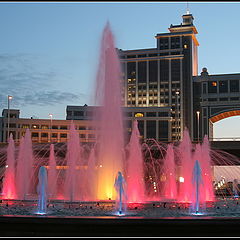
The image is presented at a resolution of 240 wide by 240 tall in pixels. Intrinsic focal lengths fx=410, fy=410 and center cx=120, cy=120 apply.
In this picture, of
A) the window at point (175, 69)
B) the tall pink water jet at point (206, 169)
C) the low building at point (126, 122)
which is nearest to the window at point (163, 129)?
the low building at point (126, 122)

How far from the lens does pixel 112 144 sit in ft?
80.1

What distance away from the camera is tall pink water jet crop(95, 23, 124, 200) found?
24.0m

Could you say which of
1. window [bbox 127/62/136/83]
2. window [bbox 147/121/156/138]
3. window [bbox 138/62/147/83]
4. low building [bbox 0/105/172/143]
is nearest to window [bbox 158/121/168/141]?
low building [bbox 0/105/172/143]

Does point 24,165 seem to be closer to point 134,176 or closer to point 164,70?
point 134,176

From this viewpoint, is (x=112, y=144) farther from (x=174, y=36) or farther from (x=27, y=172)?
(x=174, y=36)

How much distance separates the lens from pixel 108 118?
25.1m

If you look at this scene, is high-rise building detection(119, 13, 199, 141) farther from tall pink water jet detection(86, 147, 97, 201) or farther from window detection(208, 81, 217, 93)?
tall pink water jet detection(86, 147, 97, 201)

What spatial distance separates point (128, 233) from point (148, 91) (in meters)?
123

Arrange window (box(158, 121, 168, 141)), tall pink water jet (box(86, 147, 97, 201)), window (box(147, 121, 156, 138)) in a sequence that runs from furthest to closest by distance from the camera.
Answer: window (box(158, 121, 168, 141))
window (box(147, 121, 156, 138))
tall pink water jet (box(86, 147, 97, 201))

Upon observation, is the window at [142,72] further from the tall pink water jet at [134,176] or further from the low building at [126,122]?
the tall pink water jet at [134,176]

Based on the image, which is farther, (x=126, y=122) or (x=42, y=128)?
(x=126, y=122)

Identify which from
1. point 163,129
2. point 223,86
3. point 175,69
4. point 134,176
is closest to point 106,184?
point 134,176

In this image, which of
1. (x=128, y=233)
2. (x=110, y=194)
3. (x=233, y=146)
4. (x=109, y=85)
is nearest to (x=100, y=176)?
(x=110, y=194)

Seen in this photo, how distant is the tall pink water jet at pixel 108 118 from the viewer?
24.0m
